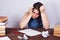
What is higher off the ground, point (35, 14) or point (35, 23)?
point (35, 14)

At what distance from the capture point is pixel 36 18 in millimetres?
2271

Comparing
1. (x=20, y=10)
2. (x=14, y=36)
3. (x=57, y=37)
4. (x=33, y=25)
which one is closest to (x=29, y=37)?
(x=14, y=36)

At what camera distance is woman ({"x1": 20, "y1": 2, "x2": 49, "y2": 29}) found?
2.20m

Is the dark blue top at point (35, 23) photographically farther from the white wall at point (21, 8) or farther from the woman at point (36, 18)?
the white wall at point (21, 8)

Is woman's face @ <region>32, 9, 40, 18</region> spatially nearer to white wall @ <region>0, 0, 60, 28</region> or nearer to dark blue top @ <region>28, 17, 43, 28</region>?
dark blue top @ <region>28, 17, 43, 28</region>

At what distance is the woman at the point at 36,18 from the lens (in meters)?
2.20

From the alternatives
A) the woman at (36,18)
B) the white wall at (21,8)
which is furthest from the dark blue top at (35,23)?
the white wall at (21,8)

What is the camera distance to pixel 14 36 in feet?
5.50

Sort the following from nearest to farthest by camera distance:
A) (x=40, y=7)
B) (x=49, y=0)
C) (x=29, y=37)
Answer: (x=29, y=37) → (x=40, y=7) → (x=49, y=0)

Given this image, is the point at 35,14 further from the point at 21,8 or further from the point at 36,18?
the point at 21,8

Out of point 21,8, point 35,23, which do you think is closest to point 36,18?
point 35,23

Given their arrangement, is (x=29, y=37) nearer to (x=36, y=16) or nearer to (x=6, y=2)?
(x=36, y=16)

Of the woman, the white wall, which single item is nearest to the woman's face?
the woman

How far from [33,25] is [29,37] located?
628 millimetres
